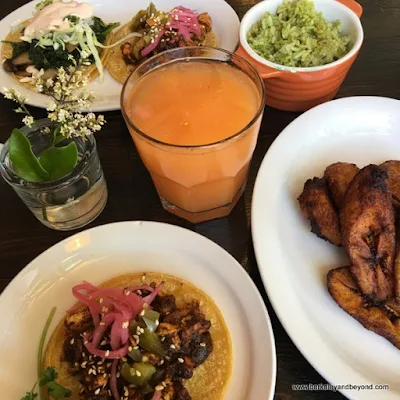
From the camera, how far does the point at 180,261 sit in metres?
1.52

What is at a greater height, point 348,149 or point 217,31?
point 217,31

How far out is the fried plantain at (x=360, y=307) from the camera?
1309 mm

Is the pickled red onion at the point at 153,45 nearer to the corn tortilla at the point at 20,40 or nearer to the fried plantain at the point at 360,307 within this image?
the corn tortilla at the point at 20,40

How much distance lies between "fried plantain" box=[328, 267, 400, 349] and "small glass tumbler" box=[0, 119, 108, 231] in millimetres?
867

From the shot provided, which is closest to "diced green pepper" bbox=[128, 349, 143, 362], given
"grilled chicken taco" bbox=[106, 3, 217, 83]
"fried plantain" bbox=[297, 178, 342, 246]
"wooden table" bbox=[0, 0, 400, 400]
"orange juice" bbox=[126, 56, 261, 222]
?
"wooden table" bbox=[0, 0, 400, 400]

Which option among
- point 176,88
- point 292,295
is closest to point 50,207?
point 176,88

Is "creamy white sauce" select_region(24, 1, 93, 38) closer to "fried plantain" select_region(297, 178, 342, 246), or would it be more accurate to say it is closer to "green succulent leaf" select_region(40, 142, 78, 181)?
"green succulent leaf" select_region(40, 142, 78, 181)

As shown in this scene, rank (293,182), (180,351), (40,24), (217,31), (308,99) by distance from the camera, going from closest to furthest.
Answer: (180,351) → (293,182) → (308,99) → (40,24) → (217,31)

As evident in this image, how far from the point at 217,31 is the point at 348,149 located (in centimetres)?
94

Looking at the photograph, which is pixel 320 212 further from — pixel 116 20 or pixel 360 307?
pixel 116 20

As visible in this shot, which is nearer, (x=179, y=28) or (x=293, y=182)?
(x=293, y=182)

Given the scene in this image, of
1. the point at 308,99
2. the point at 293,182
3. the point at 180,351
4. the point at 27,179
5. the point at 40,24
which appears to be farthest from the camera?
the point at 40,24

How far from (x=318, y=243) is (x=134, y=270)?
621 millimetres

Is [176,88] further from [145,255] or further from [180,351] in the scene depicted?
[180,351]
